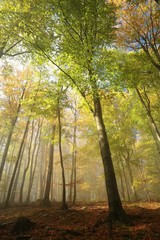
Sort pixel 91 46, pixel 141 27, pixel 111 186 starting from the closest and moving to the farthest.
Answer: pixel 111 186 < pixel 91 46 < pixel 141 27


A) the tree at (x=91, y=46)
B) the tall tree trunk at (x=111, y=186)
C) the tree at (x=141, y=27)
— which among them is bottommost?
the tall tree trunk at (x=111, y=186)

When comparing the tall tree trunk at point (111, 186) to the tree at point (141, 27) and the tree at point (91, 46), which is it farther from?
the tree at point (141, 27)

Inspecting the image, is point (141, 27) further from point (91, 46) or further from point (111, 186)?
point (111, 186)

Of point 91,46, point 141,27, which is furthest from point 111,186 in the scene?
point 141,27

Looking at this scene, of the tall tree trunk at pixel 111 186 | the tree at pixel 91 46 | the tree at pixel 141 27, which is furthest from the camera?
the tree at pixel 141 27

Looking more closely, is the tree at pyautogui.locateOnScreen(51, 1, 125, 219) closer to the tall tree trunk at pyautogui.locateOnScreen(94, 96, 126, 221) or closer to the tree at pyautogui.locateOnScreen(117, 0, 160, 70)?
the tall tree trunk at pyautogui.locateOnScreen(94, 96, 126, 221)

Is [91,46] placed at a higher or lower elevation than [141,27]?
lower

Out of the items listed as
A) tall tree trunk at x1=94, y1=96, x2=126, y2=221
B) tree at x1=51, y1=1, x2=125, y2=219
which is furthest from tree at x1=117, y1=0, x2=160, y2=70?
tall tree trunk at x1=94, y1=96, x2=126, y2=221

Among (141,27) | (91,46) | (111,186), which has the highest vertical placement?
(141,27)

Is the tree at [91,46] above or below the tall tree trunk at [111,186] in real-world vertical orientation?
above

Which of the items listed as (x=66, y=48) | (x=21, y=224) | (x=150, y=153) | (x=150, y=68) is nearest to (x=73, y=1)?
(x=66, y=48)

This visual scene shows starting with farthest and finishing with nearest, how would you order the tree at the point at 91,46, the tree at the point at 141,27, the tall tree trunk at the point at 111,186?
the tree at the point at 141,27 < the tree at the point at 91,46 < the tall tree trunk at the point at 111,186

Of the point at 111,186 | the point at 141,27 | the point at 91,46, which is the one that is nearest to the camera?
the point at 111,186

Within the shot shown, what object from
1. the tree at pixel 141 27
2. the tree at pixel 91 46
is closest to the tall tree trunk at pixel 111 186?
the tree at pixel 91 46
